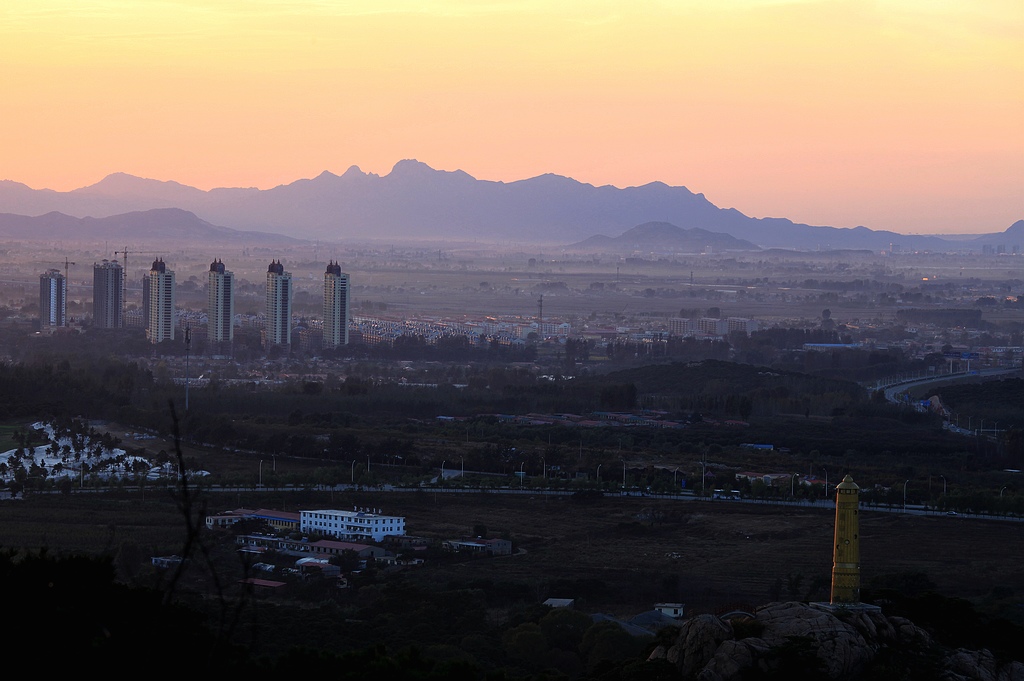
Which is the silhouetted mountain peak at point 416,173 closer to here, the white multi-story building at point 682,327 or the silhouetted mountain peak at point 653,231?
the silhouetted mountain peak at point 653,231

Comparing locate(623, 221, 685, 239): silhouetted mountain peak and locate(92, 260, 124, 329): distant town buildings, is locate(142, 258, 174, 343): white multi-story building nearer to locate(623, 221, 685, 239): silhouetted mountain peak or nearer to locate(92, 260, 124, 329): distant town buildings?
locate(92, 260, 124, 329): distant town buildings

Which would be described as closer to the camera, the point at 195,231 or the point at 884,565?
the point at 884,565

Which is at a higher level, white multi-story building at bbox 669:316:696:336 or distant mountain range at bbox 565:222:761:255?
distant mountain range at bbox 565:222:761:255

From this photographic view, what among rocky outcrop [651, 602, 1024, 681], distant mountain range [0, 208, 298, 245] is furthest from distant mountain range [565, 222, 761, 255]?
rocky outcrop [651, 602, 1024, 681]

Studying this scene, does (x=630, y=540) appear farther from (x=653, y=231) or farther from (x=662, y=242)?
(x=653, y=231)

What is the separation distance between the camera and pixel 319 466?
2442cm

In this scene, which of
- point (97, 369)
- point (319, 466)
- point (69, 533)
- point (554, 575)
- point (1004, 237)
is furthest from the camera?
point (1004, 237)

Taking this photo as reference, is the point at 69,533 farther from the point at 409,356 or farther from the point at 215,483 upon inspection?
the point at 409,356

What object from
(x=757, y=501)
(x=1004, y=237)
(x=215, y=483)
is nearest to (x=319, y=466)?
(x=215, y=483)

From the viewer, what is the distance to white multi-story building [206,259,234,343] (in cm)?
5641

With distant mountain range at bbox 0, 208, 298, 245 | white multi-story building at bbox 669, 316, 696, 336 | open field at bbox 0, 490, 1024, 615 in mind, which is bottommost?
white multi-story building at bbox 669, 316, 696, 336

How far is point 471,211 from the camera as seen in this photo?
184625 mm

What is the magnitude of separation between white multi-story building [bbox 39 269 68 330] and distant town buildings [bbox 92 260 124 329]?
181 cm

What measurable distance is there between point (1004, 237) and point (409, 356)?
151793 millimetres
